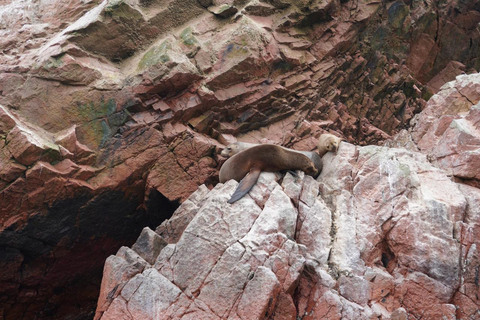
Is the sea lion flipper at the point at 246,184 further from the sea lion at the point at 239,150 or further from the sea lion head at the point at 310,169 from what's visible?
the sea lion at the point at 239,150

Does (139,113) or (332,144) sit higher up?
(139,113)

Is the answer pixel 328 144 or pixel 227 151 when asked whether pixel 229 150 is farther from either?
pixel 328 144

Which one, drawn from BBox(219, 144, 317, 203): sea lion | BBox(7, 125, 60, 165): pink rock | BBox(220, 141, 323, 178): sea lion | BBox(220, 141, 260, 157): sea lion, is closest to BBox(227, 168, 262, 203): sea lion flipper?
BBox(219, 144, 317, 203): sea lion

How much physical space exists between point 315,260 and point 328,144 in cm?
348

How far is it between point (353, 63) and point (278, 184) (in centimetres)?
650

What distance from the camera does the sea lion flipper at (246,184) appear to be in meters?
8.11

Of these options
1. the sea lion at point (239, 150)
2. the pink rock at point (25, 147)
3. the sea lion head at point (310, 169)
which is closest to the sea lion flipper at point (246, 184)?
the sea lion head at point (310, 169)

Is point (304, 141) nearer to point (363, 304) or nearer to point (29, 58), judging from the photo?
point (363, 304)

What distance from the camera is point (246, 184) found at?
852cm

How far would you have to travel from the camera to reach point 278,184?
876 centimetres

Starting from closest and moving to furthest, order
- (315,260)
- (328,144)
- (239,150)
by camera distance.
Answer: (315,260) < (328,144) < (239,150)

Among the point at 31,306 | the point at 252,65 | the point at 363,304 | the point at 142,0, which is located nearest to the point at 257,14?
the point at 252,65

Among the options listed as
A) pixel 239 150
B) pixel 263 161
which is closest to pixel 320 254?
pixel 263 161

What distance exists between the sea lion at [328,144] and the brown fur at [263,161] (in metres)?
0.96
